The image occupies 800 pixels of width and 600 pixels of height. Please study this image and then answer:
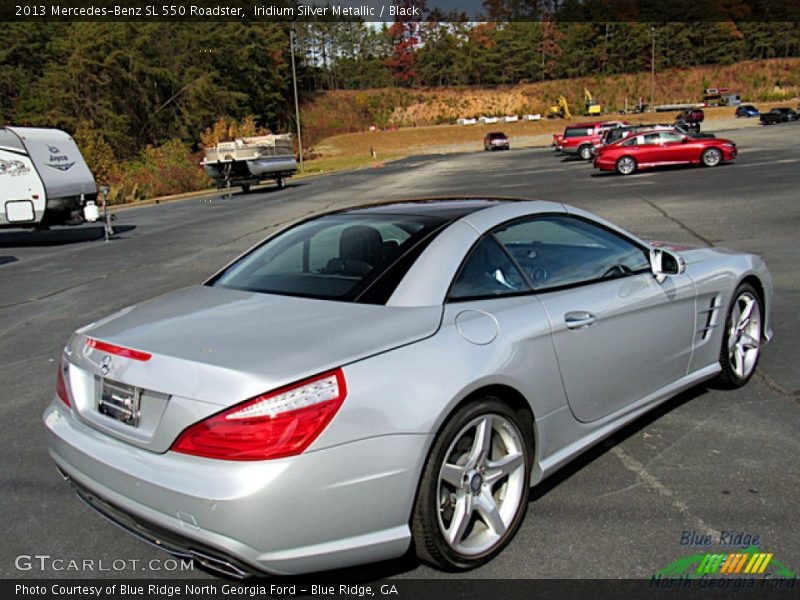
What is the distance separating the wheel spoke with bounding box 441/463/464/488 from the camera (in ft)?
8.89

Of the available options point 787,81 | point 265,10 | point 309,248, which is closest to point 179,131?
point 265,10

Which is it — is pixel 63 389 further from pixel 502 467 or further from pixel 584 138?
pixel 584 138

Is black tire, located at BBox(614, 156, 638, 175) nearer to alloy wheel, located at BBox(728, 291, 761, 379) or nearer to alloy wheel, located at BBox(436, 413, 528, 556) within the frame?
alloy wheel, located at BBox(728, 291, 761, 379)

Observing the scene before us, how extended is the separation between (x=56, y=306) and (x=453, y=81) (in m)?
134

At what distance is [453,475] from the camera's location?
9.03 ft

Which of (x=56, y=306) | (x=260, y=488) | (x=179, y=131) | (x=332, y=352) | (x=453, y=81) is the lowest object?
(x=56, y=306)

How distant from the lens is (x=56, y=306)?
8789 millimetres

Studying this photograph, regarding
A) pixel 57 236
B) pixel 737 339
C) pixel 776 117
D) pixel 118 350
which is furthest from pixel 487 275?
pixel 776 117

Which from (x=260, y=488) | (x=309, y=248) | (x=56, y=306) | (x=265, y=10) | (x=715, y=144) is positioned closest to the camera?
(x=260, y=488)

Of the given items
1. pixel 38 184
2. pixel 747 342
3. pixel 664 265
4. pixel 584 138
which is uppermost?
pixel 584 138

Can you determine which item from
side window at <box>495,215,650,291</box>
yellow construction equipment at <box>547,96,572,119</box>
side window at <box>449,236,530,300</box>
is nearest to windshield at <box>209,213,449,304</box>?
side window at <box>449,236,530,300</box>

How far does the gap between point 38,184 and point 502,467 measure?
1595cm

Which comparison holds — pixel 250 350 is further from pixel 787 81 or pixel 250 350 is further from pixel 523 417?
pixel 787 81

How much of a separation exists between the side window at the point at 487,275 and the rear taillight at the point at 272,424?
2.81 feet
